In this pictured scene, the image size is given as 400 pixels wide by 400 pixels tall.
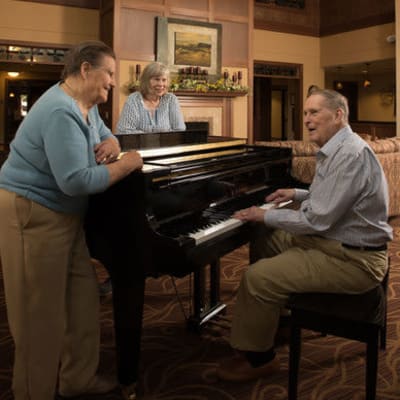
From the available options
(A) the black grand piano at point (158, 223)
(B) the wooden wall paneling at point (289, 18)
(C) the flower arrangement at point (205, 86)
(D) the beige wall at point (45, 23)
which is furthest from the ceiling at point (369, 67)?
(A) the black grand piano at point (158, 223)

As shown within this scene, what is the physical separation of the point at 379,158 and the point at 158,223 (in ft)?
14.5

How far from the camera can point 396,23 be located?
379 inches

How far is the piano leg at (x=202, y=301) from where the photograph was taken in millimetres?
2921

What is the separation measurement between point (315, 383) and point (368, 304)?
1.91 feet

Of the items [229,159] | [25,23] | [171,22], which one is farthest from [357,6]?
[229,159]

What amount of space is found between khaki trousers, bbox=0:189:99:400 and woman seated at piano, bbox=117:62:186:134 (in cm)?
164

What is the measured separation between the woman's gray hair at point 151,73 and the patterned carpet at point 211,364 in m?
1.56

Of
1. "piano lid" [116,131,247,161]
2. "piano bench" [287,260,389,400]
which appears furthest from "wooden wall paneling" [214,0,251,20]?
"piano bench" [287,260,389,400]

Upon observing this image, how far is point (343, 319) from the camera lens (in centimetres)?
200

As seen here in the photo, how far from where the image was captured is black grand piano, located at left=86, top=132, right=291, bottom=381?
1974mm

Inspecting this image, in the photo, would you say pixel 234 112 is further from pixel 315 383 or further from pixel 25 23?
pixel 315 383

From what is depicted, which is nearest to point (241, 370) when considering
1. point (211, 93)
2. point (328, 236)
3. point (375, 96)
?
point (328, 236)

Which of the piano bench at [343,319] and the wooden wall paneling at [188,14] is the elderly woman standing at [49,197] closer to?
the piano bench at [343,319]

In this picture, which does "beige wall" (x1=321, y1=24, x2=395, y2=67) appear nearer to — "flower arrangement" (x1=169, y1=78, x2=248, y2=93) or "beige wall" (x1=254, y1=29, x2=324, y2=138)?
"beige wall" (x1=254, y1=29, x2=324, y2=138)
